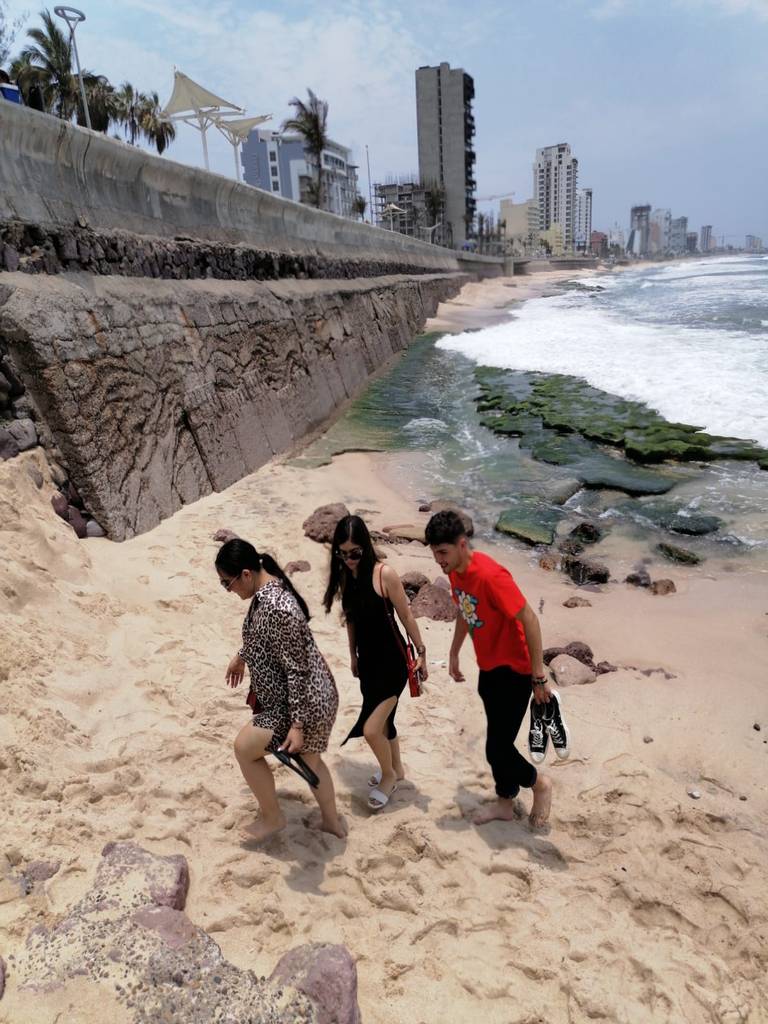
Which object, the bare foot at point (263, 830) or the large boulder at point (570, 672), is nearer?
the bare foot at point (263, 830)

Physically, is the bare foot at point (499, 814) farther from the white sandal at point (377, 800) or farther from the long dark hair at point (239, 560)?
the long dark hair at point (239, 560)

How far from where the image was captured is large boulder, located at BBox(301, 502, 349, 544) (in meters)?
6.63

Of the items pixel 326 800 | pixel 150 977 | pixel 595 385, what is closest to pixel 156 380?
pixel 326 800

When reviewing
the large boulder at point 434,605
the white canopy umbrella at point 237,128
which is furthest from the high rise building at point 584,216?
the large boulder at point 434,605

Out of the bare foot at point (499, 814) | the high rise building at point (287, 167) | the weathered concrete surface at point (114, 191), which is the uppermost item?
the high rise building at point (287, 167)

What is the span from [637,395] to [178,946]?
13.6 metres

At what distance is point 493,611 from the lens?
2822mm

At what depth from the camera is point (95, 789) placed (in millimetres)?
2924

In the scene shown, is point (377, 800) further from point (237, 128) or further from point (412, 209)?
point (412, 209)

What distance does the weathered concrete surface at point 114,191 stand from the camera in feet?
18.1

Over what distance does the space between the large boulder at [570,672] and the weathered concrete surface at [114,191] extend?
531cm

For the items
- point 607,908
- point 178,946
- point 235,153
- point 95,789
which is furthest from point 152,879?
point 235,153

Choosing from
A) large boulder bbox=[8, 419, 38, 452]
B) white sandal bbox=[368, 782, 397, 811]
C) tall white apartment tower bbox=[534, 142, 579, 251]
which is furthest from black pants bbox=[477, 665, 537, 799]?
tall white apartment tower bbox=[534, 142, 579, 251]

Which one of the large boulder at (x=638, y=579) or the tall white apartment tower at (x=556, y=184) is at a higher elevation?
the tall white apartment tower at (x=556, y=184)
